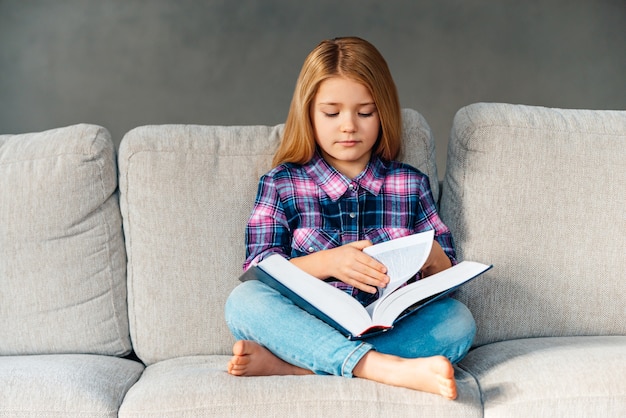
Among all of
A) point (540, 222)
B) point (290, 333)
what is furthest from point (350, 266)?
point (540, 222)

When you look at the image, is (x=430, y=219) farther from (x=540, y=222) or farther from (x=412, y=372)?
(x=412, y=372)

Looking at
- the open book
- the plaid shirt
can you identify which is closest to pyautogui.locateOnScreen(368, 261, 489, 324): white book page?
the open book

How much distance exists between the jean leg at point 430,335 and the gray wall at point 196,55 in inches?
92.7

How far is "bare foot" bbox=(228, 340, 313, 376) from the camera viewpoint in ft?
4.93

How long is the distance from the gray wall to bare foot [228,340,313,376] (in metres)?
2.39

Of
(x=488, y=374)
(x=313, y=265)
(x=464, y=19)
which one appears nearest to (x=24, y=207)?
(x=313, y=265)

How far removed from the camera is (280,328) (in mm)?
1556

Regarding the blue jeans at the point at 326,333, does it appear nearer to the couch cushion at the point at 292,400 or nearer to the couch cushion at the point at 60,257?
the couch cushion at the point at 292,400

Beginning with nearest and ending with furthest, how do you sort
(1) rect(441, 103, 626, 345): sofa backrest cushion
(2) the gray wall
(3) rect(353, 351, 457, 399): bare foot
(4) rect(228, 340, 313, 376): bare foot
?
(3) rect(353, 351, 457, 399): bare foot, (4) rect(228, 340, 313, 376): bare foot, (1) rect(441, 103, 626, 345): sofa backrest cushion, (2) the gray wall

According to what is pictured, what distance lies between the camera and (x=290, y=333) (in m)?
1.54

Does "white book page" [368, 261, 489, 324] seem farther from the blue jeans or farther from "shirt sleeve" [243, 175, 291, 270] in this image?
"shirt sleeve" [243, 175, 291, 270]

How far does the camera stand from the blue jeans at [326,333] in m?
1.51

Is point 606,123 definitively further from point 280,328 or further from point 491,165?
point 280,328

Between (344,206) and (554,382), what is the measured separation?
629 mm
